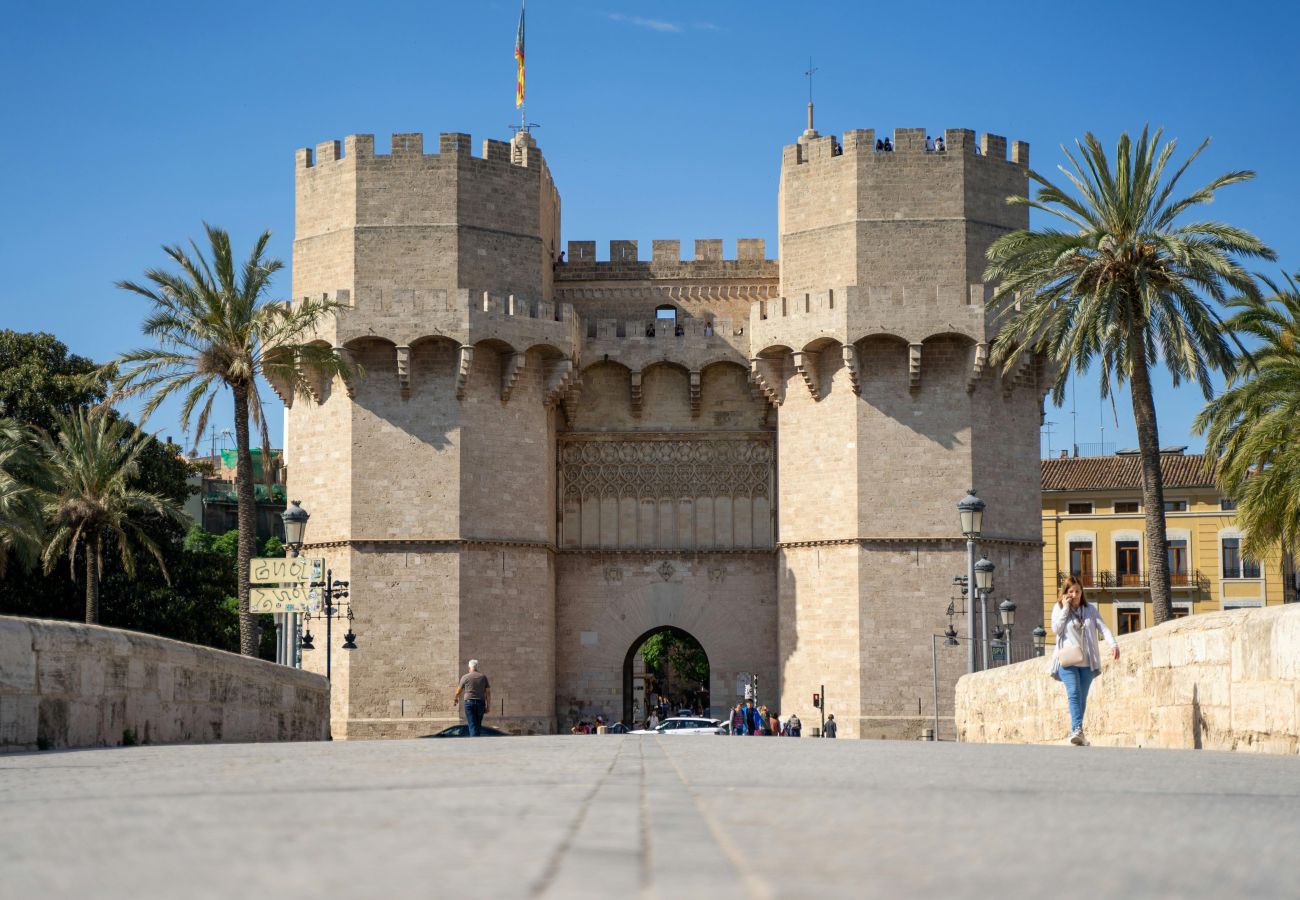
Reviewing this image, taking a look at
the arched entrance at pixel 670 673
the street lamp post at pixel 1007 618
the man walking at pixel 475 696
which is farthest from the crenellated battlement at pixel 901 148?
the arched entrance at pixel 670 673

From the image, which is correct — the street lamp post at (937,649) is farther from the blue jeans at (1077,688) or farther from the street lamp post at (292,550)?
the blue jeans at (1077,688)

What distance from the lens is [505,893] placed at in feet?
10.8

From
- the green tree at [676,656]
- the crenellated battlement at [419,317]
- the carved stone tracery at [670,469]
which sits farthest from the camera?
the green tree at [676,656]

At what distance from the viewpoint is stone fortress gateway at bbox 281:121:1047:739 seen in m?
30.0

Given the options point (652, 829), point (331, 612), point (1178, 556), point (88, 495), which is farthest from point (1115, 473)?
point (652, 829)

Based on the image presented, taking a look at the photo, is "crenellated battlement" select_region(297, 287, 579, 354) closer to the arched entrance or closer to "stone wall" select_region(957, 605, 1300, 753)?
"stone wall" select_region(957, 605, 1300, 753)

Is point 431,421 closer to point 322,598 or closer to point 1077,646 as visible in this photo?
point 322,598

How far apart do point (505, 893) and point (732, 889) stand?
1.46 ft

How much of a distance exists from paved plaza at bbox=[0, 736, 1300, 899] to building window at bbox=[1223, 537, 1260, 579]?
4073cm

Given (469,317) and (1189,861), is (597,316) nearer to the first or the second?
(469,317)

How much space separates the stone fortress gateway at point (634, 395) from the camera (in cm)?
2997

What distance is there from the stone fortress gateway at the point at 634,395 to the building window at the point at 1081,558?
17118 mm

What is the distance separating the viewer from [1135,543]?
4756 centimetres

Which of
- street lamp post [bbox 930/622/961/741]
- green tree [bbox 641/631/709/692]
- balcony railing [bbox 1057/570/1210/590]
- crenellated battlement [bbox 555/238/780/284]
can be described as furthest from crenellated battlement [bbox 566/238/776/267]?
green tree [bbox 641/631/709/692]
